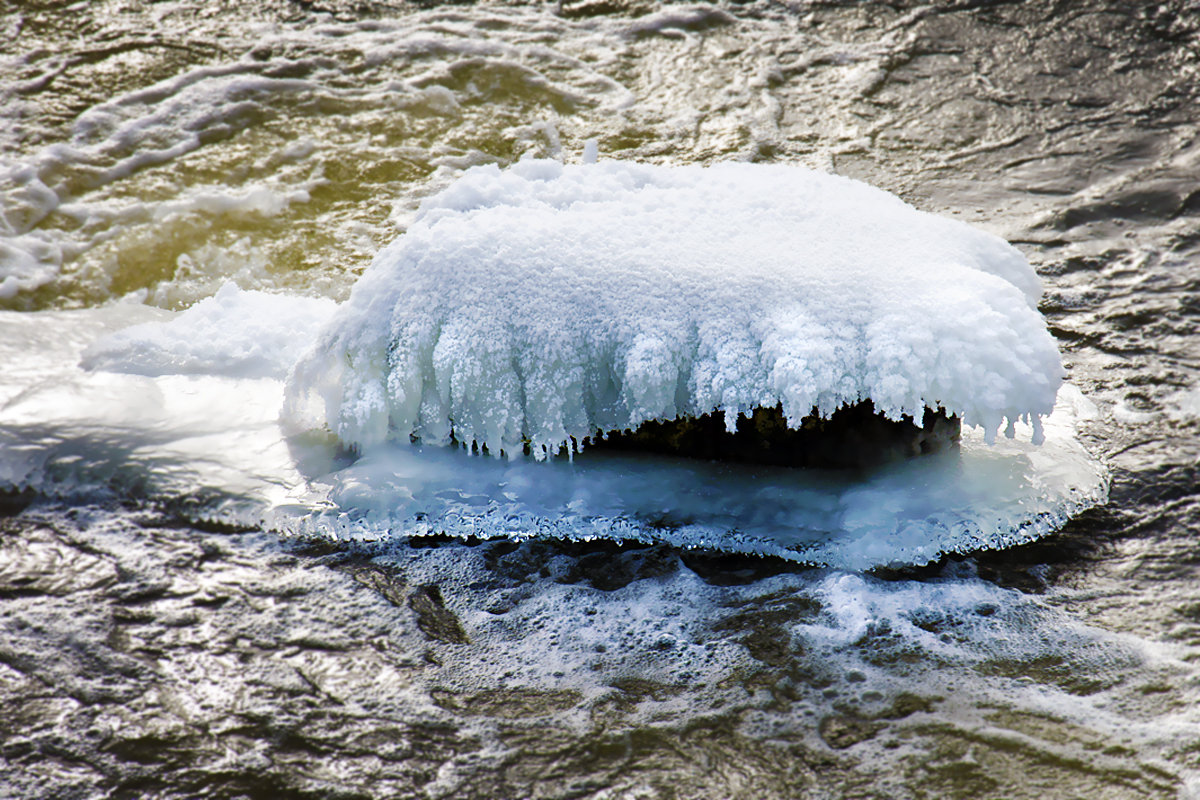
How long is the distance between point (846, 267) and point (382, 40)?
17.2ft

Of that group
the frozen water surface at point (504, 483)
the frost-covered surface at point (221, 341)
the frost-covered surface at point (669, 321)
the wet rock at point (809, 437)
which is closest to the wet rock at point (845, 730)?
the frozen water surface at point (504, 483)

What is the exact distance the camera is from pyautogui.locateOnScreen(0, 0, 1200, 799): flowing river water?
7.23 feet

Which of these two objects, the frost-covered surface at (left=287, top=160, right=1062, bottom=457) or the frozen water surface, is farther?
the frozen water surface

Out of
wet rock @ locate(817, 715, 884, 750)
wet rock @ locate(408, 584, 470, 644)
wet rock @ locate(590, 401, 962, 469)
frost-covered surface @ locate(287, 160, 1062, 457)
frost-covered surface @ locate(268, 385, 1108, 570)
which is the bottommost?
wet rock @ locate(817, 715, 884, 750)

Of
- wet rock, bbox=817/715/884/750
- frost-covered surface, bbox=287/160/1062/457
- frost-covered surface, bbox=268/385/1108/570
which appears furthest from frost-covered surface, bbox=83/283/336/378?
wet rock, bbox=817/715/884/750

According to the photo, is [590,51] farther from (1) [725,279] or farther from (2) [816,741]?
(2) [816,741]

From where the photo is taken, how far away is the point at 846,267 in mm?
3027

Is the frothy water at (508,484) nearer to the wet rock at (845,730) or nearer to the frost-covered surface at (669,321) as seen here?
the frost-covered surface at (669,321)

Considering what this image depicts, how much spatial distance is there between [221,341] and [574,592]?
1.97 meters

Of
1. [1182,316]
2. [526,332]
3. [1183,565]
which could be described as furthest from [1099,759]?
[1182,316]

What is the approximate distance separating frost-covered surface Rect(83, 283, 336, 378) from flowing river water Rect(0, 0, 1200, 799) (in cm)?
10

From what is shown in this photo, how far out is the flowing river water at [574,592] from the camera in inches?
86.7

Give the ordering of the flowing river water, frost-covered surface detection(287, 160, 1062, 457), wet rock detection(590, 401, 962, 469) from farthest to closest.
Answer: wet rock detection(590, 401, 962, 469)
frost-covered surface detection(287, 160, 1062, 457)
the flowing river water

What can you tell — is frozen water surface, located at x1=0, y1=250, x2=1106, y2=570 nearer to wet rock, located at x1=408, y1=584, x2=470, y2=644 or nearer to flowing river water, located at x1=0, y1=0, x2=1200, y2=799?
flowing river water, located at x1=0, y1=0, x2=1200, y2=799
